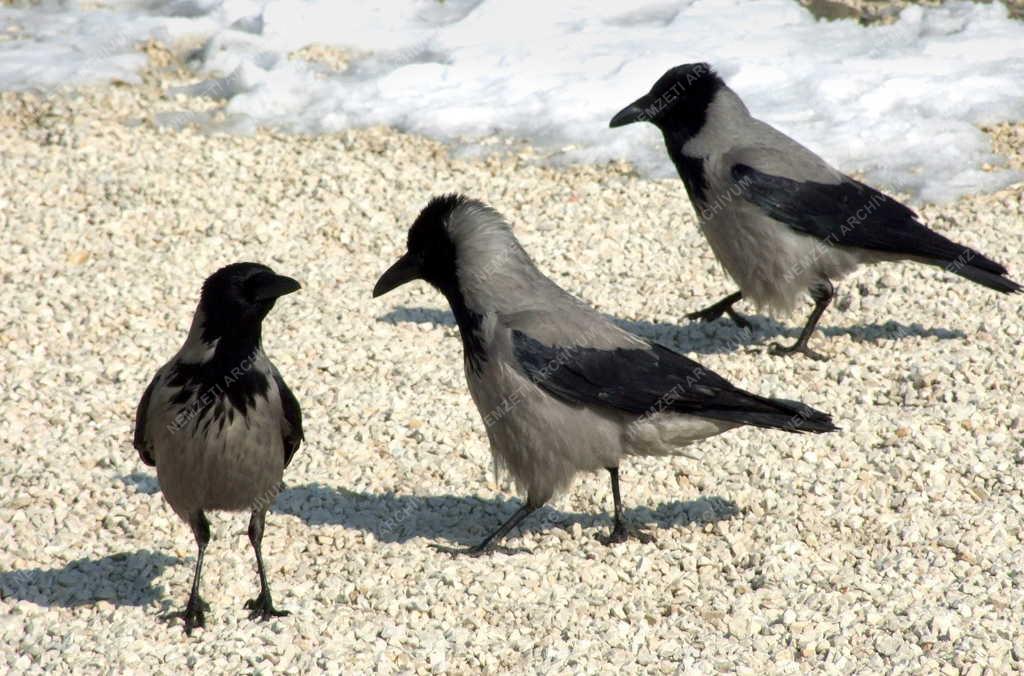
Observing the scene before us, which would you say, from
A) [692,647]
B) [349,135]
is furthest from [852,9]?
[692,647]

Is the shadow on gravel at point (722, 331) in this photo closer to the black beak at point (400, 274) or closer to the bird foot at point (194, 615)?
the black beak at point (400, 274)

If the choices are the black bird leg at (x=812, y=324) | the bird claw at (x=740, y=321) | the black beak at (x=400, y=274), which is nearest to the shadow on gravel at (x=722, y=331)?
the bird claw at (x=740, y=321)

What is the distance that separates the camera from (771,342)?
330 inches

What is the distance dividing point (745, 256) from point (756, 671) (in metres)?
3.53

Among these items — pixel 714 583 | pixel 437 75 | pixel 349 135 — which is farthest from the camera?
pixel 437 75

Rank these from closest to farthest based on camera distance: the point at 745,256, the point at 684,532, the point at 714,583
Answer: the point at 714,583
the point at 684,532
the point at 745,256

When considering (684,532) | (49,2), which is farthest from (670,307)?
(49,2)

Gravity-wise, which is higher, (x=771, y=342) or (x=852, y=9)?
(x=852, y=9)

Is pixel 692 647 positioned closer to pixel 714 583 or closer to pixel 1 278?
pixel 714 583

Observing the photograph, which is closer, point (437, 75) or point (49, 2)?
point (437, 75)

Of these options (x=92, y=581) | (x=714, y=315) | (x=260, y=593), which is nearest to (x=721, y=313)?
(x=714, y=315)

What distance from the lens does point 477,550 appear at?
6.04 m

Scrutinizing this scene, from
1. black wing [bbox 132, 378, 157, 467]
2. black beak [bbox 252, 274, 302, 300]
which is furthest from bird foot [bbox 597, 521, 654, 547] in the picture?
black wing [bbox 132, 378, 157, 467]

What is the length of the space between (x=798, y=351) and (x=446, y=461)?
2.43 metres
